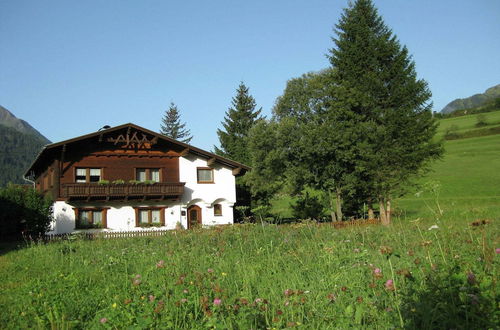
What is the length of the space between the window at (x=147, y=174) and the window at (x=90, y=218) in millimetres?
3516

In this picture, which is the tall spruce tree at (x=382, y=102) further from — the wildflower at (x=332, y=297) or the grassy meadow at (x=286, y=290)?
the wildflower at (x=332, y=297)

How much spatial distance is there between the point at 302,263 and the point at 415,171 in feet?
79.9

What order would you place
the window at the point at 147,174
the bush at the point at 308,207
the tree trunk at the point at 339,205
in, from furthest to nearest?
the bush at the point at 308,207 → the tree trunk at the point at 339,205 → the window at the point at 147,174

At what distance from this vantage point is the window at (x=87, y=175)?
30219 mm

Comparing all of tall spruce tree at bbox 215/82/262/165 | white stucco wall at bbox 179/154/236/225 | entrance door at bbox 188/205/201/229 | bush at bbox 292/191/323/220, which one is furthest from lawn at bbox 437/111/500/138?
entrance door at bbox 188/205/201/229

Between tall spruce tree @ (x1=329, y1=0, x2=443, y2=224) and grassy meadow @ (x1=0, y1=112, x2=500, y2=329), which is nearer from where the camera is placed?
grassy meadow @ (x1=0, y1=112, x2=500, y2=329)

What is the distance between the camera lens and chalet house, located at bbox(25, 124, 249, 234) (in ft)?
96.0

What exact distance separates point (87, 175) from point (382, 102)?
21090 millimetres

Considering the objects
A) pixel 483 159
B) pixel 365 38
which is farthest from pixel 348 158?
pixel 483 159

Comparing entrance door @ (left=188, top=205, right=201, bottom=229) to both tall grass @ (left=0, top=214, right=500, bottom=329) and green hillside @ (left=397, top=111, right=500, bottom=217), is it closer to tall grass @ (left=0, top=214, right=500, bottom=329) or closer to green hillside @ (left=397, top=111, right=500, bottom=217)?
green hillside @ (left=397, top=111, right=500, bottom=217)

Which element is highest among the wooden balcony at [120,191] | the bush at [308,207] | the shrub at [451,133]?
the shrub at [451,133]

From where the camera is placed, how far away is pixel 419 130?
95.7 ft

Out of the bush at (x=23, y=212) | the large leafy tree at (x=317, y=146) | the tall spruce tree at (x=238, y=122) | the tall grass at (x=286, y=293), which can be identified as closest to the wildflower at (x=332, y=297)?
the tall grass at (x=286, y=293)

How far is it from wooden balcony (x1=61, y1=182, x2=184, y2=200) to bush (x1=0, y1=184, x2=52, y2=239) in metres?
1.54
